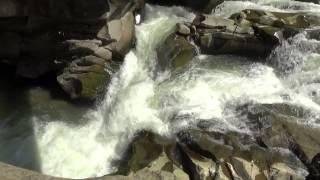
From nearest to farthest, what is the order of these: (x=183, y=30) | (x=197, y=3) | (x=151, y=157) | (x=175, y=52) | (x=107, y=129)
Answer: (x=151, y=157), (x=107, y=129), (x=175, y=52), (x=183, y=30), (x=197, y=3)

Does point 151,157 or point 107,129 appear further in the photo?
point 107,129

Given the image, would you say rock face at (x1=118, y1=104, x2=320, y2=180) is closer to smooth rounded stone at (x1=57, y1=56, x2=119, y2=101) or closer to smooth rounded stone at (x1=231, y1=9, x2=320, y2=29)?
smooth rounded stone at (x1=57, y1=56, x2=119, y2=101)

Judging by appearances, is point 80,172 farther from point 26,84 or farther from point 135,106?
point 26,84

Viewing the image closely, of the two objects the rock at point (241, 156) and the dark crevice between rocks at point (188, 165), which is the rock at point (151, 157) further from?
the rock at point (241, 156)

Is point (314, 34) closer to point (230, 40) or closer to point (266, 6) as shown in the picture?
point (230, 40)

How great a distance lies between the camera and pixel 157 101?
10078mm

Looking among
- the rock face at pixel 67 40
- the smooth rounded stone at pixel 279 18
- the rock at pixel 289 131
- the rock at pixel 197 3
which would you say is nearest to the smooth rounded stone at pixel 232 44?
the smooth rounded stone at pixel 279 18

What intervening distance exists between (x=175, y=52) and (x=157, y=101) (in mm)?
1603

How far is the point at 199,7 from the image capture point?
13.6m

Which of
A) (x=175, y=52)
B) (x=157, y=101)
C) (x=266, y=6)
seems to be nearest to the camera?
(x=157, y=101)

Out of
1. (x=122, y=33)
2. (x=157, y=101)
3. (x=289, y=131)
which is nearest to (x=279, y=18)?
(x=122, y=33)

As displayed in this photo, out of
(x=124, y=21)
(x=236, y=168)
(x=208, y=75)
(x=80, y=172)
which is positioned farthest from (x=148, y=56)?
(x=236, y=168)

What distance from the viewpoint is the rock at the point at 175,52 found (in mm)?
11055

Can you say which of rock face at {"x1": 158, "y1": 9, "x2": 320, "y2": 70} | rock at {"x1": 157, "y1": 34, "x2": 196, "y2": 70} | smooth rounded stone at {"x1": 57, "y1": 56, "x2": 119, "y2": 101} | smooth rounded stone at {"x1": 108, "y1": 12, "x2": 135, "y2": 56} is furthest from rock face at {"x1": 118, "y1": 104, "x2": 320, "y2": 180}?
smooth rounded stone at {"x1": 108, "y1": 12, "x2": 135, "y2": 56}
